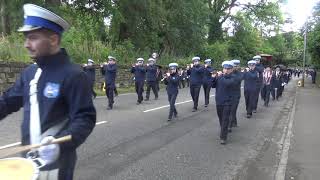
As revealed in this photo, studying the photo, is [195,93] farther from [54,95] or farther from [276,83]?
[54,95]

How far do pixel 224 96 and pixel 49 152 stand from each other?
30.2ft

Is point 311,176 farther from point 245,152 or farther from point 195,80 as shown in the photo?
point 195,80

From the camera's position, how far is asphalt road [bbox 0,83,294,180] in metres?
8.55

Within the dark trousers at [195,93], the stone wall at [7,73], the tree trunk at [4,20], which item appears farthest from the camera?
the tree trunk at [4,20]

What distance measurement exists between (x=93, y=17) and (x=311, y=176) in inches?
1002

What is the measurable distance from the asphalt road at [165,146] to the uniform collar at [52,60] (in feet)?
14.9

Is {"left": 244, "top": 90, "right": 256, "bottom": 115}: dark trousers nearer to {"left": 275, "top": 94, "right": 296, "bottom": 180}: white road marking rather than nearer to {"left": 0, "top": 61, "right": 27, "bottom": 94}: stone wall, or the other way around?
{"left": 275, "top": 94, "right": 296, "bottom": 180}: white road marking

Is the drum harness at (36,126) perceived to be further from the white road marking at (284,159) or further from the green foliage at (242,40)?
the green foliage at (242,40)

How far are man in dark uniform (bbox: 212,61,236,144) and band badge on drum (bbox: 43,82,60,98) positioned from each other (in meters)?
8.69

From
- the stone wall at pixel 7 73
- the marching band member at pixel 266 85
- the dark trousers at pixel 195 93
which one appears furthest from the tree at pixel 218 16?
the stone wall at pixel 7 73

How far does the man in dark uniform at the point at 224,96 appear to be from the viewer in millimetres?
11930

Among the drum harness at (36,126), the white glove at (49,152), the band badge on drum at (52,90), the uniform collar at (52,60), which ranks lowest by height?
the white glove at (49,152)

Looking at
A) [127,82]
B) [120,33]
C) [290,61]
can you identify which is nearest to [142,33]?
[120,33]

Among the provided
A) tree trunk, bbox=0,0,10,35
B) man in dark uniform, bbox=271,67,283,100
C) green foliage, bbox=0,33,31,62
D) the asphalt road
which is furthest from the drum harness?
tree trunk, bbox=0,0,10,35
